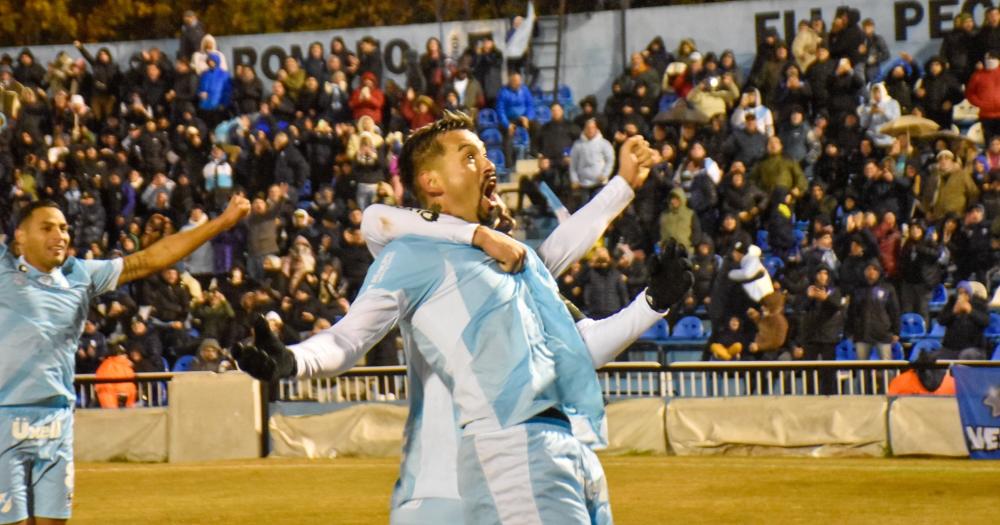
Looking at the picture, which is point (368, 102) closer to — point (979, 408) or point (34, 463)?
point (979, 408)

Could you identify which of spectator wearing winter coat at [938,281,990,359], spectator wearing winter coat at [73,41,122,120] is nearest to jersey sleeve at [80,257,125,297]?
spectator wearing winter coat at [938,281,990,359]

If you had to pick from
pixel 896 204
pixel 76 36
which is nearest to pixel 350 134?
pixel 896 204

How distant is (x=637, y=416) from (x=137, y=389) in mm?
6117

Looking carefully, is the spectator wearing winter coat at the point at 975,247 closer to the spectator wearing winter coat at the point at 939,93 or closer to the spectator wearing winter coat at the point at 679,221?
the spectator wearing winter coat at the point at 939,93

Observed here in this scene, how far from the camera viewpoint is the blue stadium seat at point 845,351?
2028cm

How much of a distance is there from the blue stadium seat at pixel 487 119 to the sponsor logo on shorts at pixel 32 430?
1761 centimetres

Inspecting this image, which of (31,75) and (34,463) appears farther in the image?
(31,75)

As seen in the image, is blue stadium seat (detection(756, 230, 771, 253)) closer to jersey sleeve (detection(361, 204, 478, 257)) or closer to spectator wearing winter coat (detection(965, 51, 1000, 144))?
spectator wearing winter coat (detection(965, 51, 1000, 144))

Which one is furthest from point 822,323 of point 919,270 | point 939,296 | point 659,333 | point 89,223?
point 89,223

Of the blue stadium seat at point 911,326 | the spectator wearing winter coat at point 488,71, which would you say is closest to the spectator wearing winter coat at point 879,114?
the blue stadium seat at point 911,326

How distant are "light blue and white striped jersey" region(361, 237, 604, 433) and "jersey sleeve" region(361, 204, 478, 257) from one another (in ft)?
0.10

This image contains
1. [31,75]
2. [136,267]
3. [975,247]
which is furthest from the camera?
[31,75]

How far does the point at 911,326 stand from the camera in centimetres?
2061

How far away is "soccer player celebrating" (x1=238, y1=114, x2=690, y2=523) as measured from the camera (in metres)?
5.18
